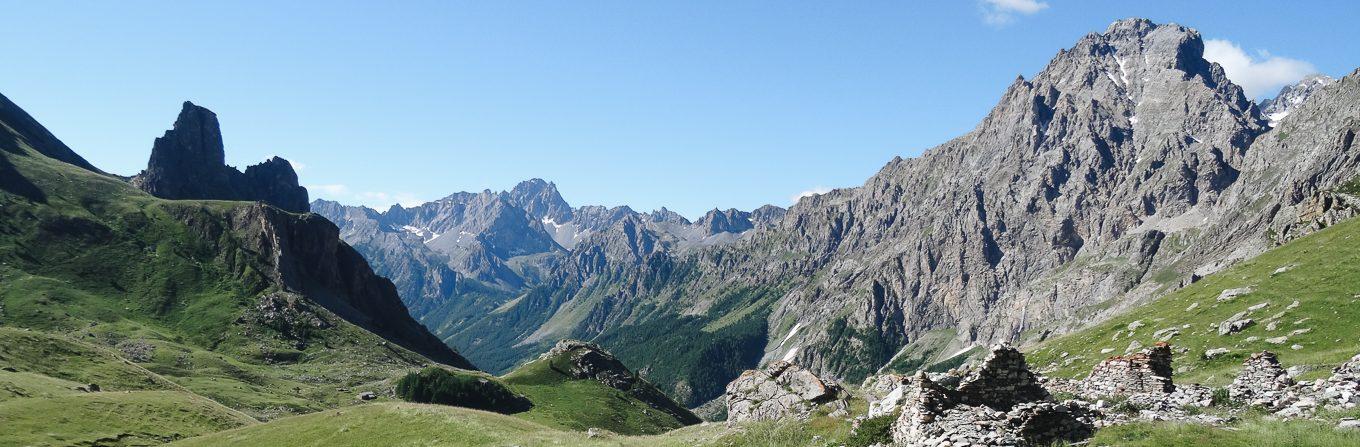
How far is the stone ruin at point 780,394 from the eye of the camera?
43.9 m

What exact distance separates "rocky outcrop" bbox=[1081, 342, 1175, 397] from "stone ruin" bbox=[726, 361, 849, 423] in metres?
13.1

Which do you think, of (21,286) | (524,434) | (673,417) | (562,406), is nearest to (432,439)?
(524,434)

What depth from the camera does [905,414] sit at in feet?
92.1

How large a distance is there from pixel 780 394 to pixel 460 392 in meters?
122

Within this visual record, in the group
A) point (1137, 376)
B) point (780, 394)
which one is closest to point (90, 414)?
point (780, 394)

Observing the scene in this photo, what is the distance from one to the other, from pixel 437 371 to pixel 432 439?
120751 mm

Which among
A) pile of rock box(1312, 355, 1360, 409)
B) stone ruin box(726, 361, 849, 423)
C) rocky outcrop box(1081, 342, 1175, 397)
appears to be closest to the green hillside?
stone ruin box(726, 361, 849, 423)

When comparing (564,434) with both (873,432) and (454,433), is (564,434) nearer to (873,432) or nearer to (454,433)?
(454,433)

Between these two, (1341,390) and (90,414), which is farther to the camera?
(90,414)

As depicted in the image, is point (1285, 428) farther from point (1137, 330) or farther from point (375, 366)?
point (375, 366)

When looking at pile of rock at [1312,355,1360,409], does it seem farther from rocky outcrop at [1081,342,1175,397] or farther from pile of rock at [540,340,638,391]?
pile of rock at [540,340,638,391]

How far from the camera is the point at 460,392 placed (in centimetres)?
15262

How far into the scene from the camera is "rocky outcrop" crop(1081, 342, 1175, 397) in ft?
111

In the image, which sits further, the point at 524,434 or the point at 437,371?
the point at 437,371
